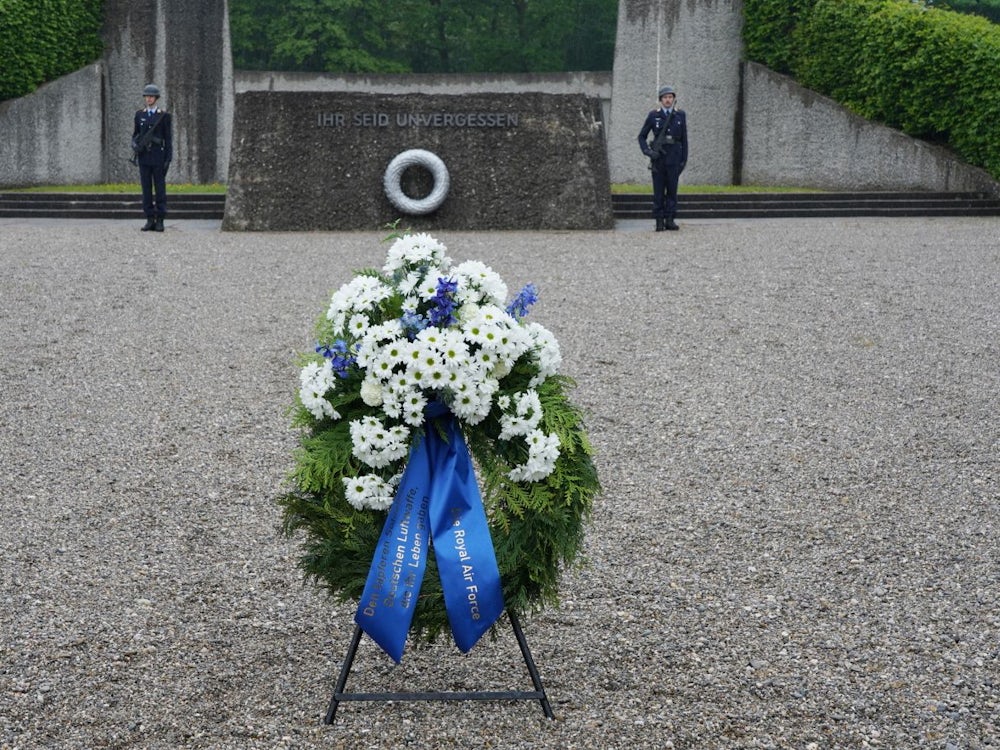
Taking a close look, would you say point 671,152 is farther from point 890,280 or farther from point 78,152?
point 78,152

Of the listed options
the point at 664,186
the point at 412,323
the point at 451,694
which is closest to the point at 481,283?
the point at 412,323

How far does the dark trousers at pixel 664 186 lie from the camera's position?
49.1 ft

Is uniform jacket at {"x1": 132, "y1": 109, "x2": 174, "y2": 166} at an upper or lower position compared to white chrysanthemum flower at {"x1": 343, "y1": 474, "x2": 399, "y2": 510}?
upper

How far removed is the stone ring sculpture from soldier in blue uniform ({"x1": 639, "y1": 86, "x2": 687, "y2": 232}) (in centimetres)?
242

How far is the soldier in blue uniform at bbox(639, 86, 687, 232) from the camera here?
15.0 metres

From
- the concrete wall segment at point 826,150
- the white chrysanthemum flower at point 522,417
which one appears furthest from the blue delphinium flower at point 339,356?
the concrete wall segment at point 826,150

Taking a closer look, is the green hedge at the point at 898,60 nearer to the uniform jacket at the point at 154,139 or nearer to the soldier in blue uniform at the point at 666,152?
the soldier in blue uniform at the point at 666,152

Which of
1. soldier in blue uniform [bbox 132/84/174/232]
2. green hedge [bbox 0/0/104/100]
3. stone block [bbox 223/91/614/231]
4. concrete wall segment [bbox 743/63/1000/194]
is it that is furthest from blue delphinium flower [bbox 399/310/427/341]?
green hedge [bbox 0/0/104/100]

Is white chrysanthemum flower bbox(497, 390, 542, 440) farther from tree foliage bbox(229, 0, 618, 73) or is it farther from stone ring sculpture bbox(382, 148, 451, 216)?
tree foliage bbox(229, 0, 618, 73)

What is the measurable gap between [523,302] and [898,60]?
1787cm

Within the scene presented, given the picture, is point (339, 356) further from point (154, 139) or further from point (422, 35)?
point (422, 35)

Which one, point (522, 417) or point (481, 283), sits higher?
point (481, 283)

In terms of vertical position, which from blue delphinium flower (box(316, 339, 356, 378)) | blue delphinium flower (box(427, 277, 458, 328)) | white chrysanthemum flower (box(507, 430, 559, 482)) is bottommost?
white chrysanthemum flower (box(507, 430, 559, 482))

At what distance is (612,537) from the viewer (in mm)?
4754
